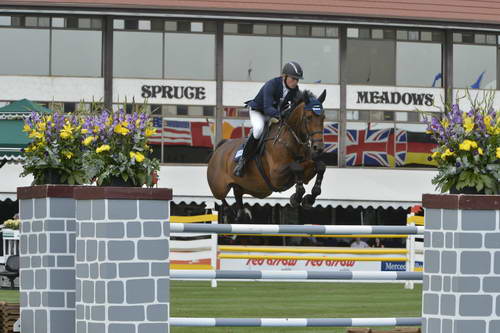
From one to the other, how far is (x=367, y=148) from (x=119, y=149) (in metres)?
29.1

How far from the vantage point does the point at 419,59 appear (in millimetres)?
37750

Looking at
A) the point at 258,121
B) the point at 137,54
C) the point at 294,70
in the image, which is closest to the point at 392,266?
the point at 258,121

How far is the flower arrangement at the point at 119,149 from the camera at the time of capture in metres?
8.14

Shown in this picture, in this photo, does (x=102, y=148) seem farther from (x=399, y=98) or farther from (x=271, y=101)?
(x=399, y=98)

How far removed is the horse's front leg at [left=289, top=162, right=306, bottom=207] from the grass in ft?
4.52

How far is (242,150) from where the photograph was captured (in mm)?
12141

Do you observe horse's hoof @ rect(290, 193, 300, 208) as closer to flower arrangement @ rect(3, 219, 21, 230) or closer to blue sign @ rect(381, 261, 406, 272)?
flower arrangement @ rect(3, 219, 21, 230)

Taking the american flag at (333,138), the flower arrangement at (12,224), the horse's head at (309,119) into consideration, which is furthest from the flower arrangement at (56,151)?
the american flag at (333,138)

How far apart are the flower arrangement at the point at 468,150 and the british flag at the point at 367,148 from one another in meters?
29.0

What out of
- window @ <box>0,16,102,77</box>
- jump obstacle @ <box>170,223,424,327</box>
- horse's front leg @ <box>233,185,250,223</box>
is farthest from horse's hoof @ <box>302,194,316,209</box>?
window @ <box>0,16,102,77</box>

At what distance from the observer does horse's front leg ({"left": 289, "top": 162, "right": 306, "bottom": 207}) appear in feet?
37.0

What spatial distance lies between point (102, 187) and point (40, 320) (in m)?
1.56

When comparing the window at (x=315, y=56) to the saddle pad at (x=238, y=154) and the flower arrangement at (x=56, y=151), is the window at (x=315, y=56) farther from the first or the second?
the flower arrangement at (x=56, y=151)

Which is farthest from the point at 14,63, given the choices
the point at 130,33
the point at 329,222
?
the point at 329,222
